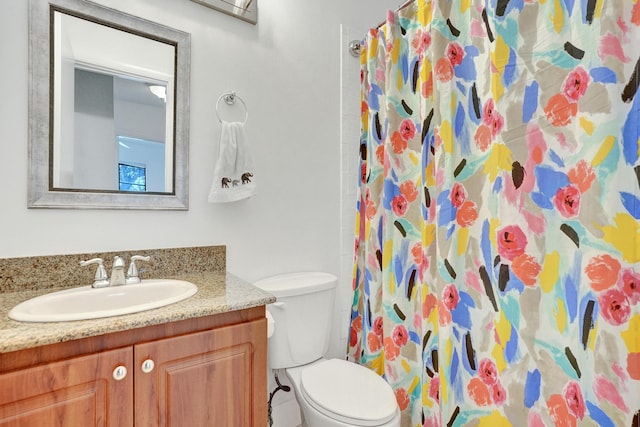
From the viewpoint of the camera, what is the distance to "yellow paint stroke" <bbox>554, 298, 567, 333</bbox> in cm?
102

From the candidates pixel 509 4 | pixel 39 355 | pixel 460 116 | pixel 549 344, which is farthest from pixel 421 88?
pixel 39 355

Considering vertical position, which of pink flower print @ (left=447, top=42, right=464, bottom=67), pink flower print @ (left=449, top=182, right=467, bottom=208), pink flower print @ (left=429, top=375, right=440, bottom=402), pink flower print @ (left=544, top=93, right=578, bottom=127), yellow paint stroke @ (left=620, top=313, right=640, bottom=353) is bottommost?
pink flower print @ (left=429, top=375, right=440, bottom=402)

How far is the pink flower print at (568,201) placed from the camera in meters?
1.00

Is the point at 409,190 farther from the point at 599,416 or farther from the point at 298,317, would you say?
the point at 599,416

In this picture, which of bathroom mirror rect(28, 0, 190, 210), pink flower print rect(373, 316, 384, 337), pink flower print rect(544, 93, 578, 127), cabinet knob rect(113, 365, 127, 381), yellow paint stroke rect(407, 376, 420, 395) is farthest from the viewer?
pink flower print rect(373, 316, 384, 337)

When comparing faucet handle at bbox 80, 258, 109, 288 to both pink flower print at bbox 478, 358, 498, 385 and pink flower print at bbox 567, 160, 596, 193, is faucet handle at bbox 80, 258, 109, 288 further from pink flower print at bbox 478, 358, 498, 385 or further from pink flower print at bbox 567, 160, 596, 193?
pink flower print at bbox 567, 160, 596, 193

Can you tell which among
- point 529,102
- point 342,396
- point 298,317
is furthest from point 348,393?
point 529,102

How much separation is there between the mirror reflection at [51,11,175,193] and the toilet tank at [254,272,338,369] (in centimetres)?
68

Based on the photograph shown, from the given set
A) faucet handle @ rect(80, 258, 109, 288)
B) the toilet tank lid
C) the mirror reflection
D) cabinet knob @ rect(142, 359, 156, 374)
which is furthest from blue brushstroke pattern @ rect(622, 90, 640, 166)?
faucet handle @ rect(80, 258, 109, 288)

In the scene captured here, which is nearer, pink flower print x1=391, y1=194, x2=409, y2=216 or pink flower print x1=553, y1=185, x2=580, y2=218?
pink flower print x1=553, y1=185, x2=580, y2=218

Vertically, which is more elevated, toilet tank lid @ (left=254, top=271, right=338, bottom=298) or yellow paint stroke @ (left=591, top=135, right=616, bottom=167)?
yellow paint stroke @ (left=591, top=135, right=616, bottom=167)

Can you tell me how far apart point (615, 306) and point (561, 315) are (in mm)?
148

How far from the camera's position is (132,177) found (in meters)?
1.27

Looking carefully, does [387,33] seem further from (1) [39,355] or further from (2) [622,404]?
(1) [39,355]
